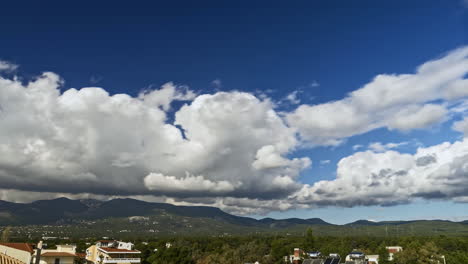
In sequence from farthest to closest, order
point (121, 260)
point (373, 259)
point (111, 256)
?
point (373, 259) → point (121, 260) → point (111, 256)

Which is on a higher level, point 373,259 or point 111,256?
point 111,256

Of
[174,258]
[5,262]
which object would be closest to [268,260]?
[174,258]

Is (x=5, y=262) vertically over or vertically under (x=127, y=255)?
over

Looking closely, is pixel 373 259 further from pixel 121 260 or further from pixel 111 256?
pixel 111 256

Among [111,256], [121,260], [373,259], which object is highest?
[111,256]

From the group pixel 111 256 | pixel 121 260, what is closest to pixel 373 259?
pixel 121 260

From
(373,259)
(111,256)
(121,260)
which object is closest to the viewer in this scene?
(111,256)

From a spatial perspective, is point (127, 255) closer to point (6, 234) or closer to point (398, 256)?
point (6, 234)

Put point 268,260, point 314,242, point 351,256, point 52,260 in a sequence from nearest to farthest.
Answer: point 52,260, point 351,256, point 268,260, point 314,242

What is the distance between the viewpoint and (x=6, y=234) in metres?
130

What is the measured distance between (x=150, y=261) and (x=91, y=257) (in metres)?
16.4

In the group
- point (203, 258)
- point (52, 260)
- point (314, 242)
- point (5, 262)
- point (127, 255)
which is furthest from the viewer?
point (314, 242)

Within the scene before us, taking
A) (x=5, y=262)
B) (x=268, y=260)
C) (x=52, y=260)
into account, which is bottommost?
(x=268, y=260)

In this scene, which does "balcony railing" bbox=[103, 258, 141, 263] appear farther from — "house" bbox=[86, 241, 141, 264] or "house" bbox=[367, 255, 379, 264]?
"house" bbox=[367, 255, 379, 264]
